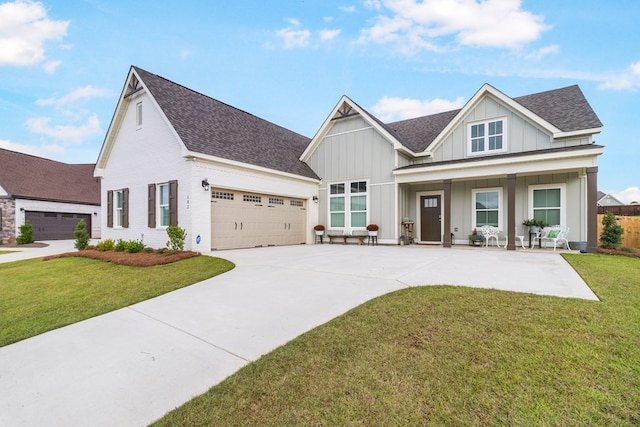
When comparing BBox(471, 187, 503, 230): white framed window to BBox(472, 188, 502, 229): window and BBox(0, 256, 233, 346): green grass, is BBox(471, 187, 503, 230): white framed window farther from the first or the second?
BBox(0, 256, 233, 346): green grass

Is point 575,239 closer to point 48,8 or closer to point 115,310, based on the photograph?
point 115,310

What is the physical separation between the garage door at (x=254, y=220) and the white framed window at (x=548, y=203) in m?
9.88

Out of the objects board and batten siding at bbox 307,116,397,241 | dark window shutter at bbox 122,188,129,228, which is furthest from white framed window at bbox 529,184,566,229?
dark window shutter at bbox 122,188,129,228

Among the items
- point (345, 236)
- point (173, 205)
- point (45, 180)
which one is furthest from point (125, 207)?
point (45, 180)

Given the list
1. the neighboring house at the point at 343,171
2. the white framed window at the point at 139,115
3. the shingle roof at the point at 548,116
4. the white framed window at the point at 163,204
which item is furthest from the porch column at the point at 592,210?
the white framed window at the point at 139,115

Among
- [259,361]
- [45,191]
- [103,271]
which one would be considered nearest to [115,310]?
[259,361]

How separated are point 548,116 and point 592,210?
446cm

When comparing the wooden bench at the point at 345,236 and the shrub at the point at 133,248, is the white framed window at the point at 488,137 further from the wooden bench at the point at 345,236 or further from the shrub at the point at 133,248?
the shrub at the point at 133,248

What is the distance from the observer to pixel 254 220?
12383 millimetres

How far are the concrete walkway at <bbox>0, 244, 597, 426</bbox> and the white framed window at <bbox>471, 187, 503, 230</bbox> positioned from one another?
5.97 meters

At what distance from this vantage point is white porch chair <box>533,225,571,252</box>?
10.6 meters

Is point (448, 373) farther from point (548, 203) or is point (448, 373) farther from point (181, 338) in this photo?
point (548, 203)

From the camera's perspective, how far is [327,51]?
1428 cm

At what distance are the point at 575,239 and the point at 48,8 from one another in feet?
68.0
